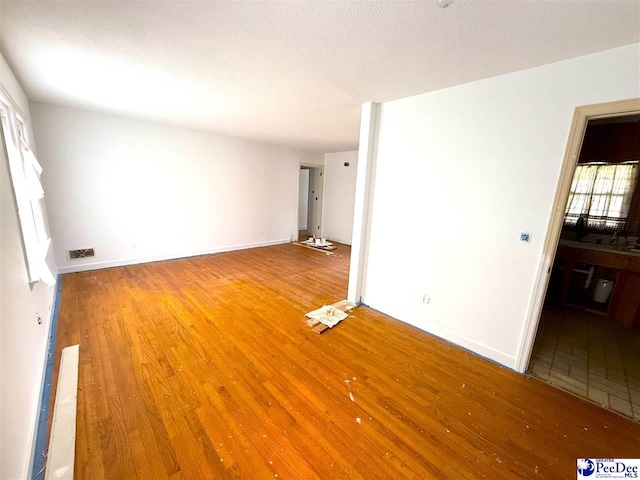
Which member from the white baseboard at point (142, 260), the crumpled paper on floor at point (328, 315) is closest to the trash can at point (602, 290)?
the crumpled paper on floor at point (328, 315)

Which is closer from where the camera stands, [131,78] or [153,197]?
[131,78]

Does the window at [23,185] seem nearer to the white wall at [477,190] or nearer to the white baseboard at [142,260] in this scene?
the white baseboard at [142,260]

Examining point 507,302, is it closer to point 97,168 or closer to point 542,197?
point 542,197

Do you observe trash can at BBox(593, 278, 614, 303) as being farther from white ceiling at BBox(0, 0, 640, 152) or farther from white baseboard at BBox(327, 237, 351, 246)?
white baseboard at BBox(327, 237, 351, 246)

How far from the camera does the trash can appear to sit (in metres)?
3.09

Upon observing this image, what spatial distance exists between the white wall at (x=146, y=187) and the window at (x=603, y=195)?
544 centimetres

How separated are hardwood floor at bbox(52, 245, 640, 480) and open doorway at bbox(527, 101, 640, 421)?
556 millimetres

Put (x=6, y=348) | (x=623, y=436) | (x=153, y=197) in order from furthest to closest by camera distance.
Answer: (x=153, y=197), (x=623, y=436), (x=6, y=348)

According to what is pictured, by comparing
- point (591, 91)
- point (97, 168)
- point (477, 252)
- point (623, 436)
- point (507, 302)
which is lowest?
point (623, 436)

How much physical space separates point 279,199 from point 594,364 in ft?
18.8

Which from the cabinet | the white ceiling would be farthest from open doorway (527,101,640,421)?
the white ceiling

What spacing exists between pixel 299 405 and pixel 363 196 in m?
2.20

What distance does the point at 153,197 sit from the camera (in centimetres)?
424

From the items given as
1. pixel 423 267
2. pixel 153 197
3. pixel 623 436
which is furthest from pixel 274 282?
pixel 623 436
